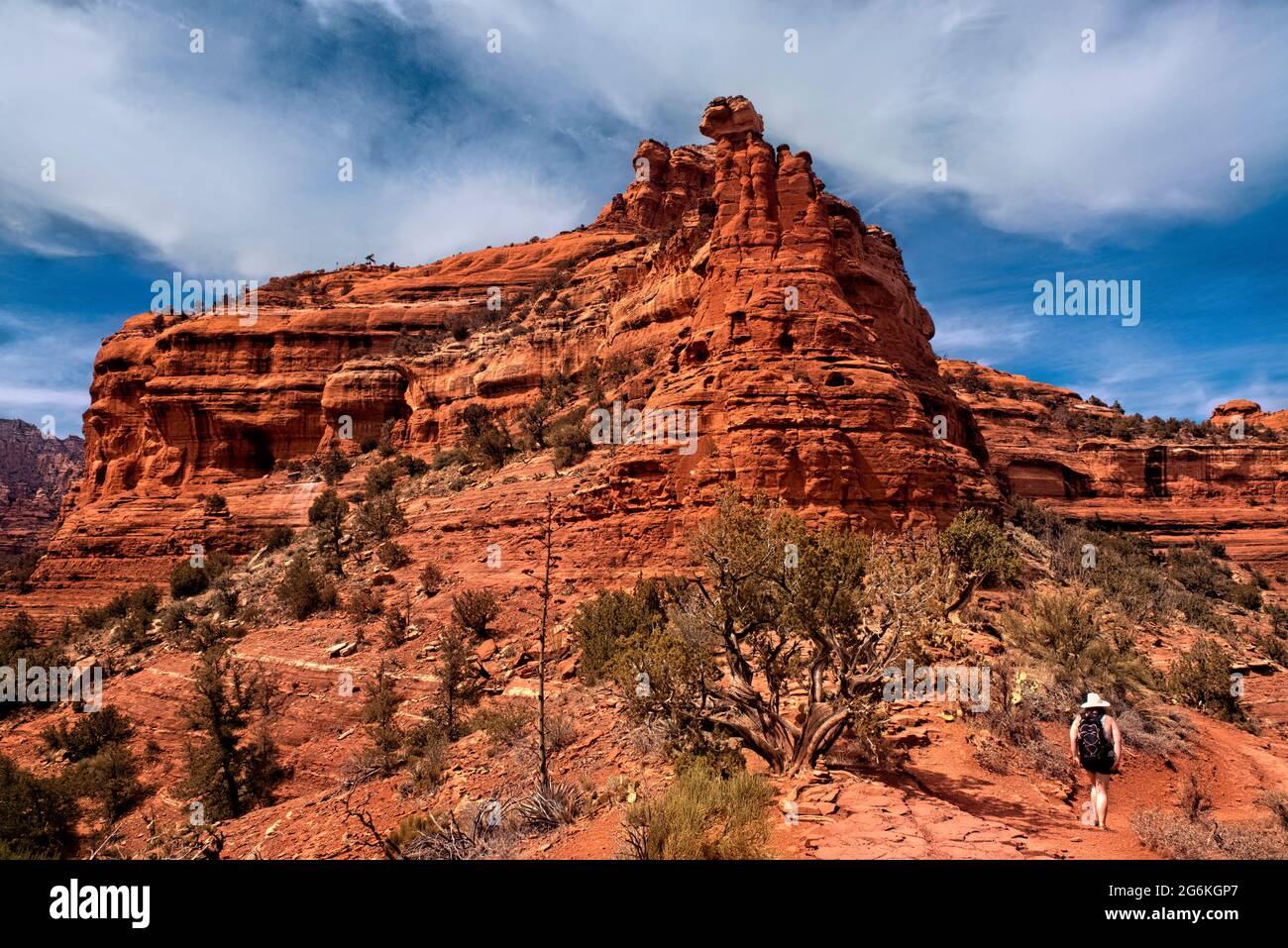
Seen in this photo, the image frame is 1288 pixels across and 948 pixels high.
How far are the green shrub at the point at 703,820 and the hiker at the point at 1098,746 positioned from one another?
3.25 metres

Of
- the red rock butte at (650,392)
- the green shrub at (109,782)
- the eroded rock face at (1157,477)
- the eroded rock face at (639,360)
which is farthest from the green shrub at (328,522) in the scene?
the eroded rock face at (1157,477)

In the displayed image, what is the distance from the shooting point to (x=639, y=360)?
29219 millimetres

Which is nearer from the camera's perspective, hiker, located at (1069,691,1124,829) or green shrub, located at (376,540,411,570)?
hiker, located at (1069,691,1124,829)

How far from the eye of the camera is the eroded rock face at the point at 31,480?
2730 inches

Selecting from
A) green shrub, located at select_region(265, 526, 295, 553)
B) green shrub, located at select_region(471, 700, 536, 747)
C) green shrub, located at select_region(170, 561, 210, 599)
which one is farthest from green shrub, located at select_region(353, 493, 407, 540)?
green shrub, located at select_region(471, 700, 536, 747)

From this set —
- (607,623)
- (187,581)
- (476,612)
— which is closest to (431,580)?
(476,612)

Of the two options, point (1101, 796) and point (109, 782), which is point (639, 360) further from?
point (1101, 796)

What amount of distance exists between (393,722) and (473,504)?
10.1m

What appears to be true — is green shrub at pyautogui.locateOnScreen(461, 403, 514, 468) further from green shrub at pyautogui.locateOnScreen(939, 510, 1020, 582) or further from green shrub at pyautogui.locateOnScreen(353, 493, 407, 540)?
green shrub at pyautogui.locateOnScreen(939, 510, 1020, 582)

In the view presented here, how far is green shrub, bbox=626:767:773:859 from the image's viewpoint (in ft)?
16.0

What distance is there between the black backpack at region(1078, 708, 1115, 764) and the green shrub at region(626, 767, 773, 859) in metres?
3.24
